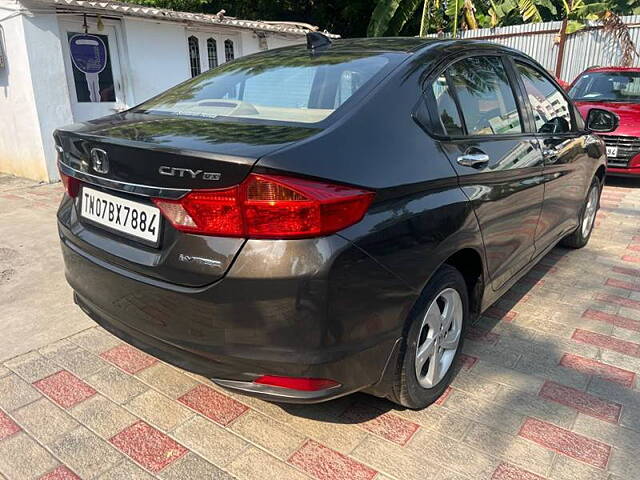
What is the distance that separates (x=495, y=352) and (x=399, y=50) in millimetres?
1688

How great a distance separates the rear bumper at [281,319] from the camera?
1661 mm

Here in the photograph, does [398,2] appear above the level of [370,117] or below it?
above

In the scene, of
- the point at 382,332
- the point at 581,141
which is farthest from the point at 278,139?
the point at 581,141

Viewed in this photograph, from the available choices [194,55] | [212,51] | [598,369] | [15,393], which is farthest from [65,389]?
[212,51]

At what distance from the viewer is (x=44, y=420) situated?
227 cm

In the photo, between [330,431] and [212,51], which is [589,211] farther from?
[212,51]

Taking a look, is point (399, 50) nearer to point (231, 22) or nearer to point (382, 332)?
point (382, 332)

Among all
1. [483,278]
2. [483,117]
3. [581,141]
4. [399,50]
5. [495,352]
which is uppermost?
[399,50]

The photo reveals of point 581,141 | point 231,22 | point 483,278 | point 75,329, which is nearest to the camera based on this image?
point 483,278

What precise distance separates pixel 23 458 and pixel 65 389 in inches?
18.2

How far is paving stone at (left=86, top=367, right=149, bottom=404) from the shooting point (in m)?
2.44

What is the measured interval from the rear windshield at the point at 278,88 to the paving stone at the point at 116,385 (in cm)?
132

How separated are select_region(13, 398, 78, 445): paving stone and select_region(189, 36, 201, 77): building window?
27.0 feet

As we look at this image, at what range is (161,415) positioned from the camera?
7.56ft
